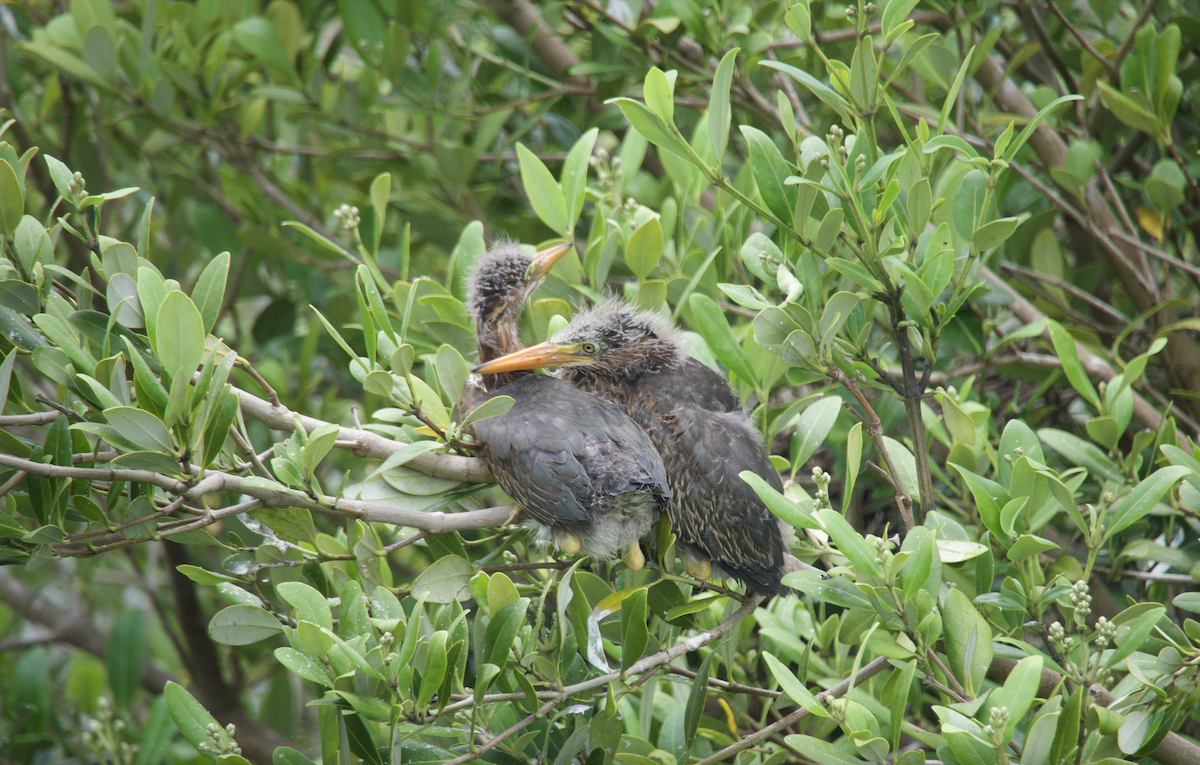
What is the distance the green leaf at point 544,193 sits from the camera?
2.16 meters

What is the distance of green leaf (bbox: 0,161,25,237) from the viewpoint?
1.49m

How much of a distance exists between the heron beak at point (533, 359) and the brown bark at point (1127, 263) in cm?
157

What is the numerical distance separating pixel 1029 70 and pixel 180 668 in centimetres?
475

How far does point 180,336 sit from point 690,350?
1.28 m

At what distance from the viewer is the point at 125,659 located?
3.11 m

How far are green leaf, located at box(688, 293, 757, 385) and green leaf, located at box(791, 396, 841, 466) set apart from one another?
18 centimetres

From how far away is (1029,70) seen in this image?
296cm

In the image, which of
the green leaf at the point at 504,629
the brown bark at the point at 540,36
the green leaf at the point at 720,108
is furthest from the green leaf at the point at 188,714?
the brown bark at the point at 540,36

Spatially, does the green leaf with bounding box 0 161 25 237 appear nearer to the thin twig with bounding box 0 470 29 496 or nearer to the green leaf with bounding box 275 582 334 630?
the thin twig with bounding box 0 470 29 496

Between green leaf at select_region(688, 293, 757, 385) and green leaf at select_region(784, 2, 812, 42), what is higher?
green leaf at select_region(784, 2, 812, 42)

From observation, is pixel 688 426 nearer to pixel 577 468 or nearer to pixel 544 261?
pixel 577 468

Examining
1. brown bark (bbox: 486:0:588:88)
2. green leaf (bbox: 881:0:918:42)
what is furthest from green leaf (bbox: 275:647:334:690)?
brown bark (bbox: 486:0:588:88)

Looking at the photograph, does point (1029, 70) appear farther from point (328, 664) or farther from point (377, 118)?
point (328, 664)

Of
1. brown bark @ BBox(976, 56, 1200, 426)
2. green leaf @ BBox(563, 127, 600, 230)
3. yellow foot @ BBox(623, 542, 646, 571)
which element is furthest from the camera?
brown bark @ BBox(976, 56, 1200, 426)
